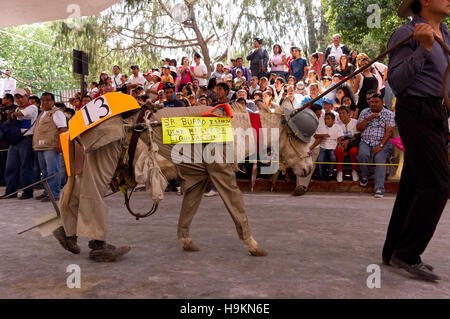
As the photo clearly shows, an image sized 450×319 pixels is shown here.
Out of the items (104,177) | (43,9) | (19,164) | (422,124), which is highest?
(43,9)

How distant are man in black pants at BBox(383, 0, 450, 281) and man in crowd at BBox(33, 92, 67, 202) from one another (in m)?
6.48

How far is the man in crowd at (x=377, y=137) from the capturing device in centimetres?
889

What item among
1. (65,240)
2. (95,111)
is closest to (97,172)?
(95,111)

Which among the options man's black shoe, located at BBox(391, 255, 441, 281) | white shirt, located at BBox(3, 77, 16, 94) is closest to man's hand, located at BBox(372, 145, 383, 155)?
man's black shoe, located at BBox(391, 255, 441, 281)

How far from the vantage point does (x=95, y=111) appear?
13.9 ft

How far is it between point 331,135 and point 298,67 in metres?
5.27

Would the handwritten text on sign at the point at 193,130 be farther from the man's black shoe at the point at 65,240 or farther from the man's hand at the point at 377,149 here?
the man's hand at the point at 377,149

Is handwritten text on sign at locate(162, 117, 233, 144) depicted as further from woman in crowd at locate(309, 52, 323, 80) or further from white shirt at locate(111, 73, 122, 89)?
white shirt at locate(111, 73, 122, 89)

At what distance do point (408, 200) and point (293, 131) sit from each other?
4.25 ft

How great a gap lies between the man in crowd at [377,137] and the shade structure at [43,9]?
18.6 ft

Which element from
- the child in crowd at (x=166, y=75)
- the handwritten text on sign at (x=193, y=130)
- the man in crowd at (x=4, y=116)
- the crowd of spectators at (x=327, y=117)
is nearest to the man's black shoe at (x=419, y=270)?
the handwritten text on sign at (x=193, y=130)

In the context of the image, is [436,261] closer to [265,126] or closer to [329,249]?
[329,249]

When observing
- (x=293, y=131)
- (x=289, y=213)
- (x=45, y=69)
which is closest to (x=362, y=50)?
(x=289, y=213)

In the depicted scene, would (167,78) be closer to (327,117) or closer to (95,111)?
(327,117)
